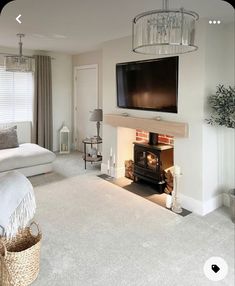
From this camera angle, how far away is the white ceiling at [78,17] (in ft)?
5.94

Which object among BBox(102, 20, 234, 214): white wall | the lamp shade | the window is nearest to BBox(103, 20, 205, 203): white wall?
BBox(102, 20, 234, 214): white wall

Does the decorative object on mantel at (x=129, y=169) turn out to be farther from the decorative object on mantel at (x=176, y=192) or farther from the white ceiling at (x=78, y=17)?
the white ceiling at (x=78, y=17)

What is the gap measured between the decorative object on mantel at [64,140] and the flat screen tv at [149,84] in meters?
1.94

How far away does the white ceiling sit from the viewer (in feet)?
5.94

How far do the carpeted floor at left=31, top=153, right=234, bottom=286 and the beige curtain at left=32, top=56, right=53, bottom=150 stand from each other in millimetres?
1799

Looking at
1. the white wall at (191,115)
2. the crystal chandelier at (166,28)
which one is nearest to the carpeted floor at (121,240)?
the white wall at (191,115)

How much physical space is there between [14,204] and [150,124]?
1.93m

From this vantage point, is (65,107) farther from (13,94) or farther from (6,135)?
(6,135)

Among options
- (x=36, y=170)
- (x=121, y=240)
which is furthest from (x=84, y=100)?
(x=121, y=240)

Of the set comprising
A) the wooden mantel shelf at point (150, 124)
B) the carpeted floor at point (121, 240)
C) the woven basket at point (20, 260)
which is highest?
the wooden mantel shelf at point (150, 124)

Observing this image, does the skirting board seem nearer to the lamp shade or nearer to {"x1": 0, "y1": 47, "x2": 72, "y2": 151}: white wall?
the lamp shade

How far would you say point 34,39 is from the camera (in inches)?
139

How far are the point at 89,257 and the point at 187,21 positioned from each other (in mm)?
1733

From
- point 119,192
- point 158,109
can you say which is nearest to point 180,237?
point 119,192
